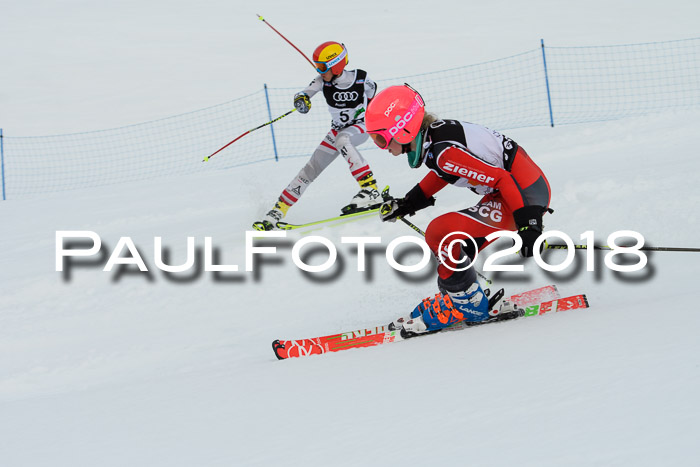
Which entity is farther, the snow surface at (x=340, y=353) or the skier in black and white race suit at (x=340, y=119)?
the skier in black and white race suit at (x=340, y=119)

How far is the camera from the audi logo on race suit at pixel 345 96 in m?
6.82

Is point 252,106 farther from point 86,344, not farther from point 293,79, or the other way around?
point 86,344

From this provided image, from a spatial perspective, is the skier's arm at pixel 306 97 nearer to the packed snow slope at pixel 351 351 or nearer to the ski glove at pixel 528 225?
the packed snow slope at pixel 351 351

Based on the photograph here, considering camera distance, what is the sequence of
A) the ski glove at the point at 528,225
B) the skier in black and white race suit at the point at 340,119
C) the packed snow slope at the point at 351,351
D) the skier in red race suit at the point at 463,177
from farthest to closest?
1. the skier in black and white race suit at the point at 340,119
2. the skier in red race suit at the point at 463,177
3. the ski glove at the point at 528,225
4. the packed snow slope at the point at 351,351

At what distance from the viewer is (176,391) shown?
3.95 m

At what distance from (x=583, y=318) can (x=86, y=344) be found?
3.71 m

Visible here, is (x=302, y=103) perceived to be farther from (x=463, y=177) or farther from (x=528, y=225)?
(x=528, y=225)

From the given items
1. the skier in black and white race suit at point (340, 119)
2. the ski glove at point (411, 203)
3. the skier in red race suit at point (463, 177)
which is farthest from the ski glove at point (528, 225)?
the skier in black and white race suit at point (340, 119)

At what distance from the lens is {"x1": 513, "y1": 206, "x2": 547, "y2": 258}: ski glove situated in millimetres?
3539

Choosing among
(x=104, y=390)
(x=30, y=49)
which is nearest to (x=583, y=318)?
(x=104, y=390)

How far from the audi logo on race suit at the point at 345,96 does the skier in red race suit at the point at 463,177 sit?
9.25 feet

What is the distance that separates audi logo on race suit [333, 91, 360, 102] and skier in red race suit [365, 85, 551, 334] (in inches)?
111

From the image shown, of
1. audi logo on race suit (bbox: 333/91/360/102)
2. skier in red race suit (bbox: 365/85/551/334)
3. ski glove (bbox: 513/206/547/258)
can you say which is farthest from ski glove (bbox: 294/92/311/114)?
ski glove (bbox: 513/206/547/258)

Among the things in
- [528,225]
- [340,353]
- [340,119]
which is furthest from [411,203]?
[340,119]
